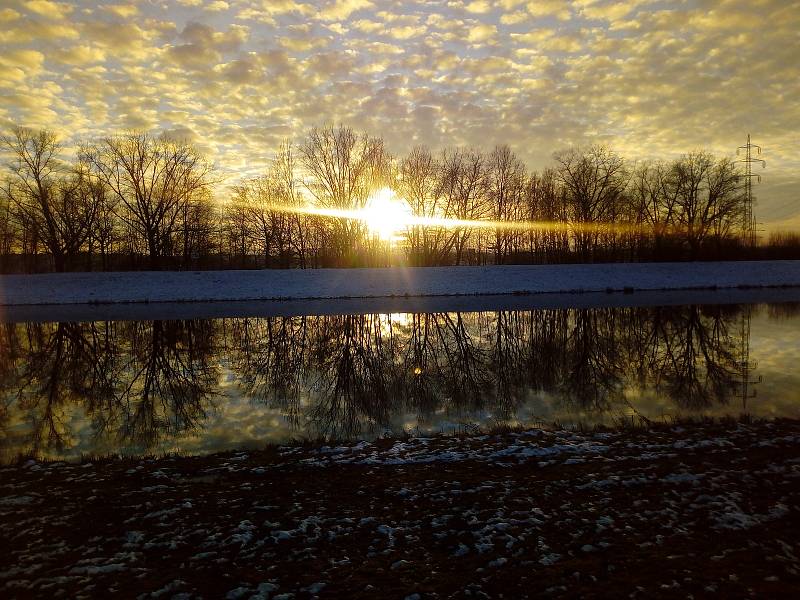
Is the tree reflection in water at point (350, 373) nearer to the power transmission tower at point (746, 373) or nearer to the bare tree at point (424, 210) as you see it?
the power transmission tower at point (746, 373)

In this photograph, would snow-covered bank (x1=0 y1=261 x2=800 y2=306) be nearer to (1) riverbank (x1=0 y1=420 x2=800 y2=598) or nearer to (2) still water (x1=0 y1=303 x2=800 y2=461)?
(2) still water (x1=0 y1=303 x2=800 y2=461)

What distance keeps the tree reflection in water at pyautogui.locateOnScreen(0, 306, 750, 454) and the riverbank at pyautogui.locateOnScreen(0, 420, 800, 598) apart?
1.58 metres

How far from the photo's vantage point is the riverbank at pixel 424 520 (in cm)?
400

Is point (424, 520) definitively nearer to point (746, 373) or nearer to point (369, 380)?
point (369, 380)

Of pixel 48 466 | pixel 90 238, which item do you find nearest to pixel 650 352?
pixel 48 466

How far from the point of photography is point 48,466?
22.4ft

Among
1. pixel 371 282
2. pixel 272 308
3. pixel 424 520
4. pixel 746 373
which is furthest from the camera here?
pixel 371 282

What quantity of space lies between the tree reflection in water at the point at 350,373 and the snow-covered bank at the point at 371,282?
17.6m

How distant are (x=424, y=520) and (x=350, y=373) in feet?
24.6

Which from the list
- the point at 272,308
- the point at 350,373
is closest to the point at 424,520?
the point at 350,373

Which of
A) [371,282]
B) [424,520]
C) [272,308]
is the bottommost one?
[424,520]

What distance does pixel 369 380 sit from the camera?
453 inches

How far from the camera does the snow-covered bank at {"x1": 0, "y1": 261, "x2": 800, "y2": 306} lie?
38.9m

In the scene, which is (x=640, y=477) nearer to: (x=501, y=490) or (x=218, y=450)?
(x=501, y=490)
